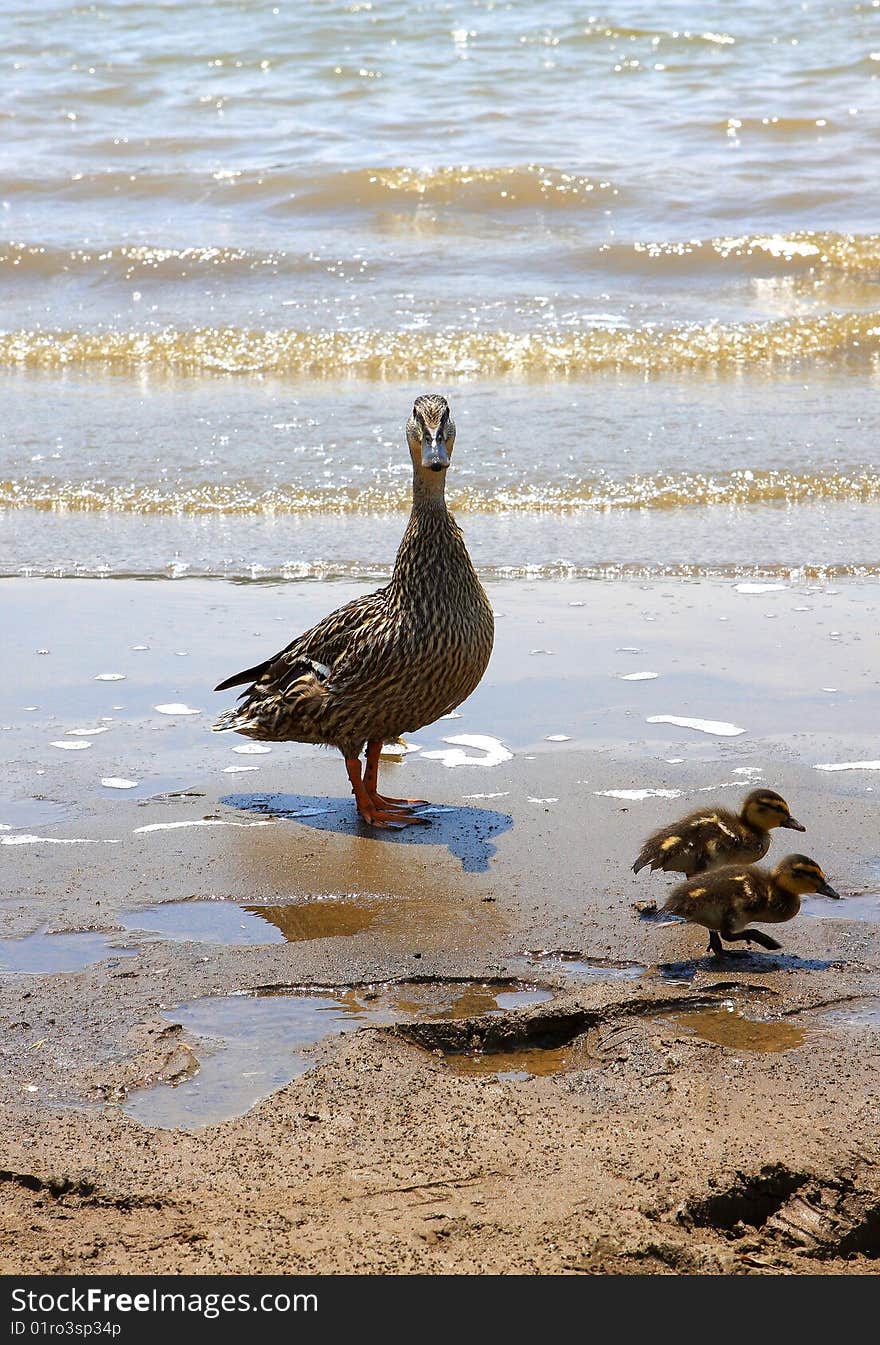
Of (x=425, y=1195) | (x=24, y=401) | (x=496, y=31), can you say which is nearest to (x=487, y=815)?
(x=425, y=1195)

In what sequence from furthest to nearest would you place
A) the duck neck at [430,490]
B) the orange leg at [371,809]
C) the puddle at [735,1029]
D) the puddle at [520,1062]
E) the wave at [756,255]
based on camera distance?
the wave at [756,255] → the duck neck at [430,490] → the orange leg at [371,809] → the puddle at [735,1029] → the puddle at [520,1062]

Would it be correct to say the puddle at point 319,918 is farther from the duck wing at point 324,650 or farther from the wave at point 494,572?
the wave at point 494,572

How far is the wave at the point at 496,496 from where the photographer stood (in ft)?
32.6

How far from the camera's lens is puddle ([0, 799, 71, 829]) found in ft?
18.9

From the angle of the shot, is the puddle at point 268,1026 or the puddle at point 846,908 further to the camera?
the puddle at point 846,908

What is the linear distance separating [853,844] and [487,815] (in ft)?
4.20

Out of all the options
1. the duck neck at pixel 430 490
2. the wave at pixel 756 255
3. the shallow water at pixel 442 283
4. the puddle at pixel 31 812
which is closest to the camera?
the puddle at pixel 31 812

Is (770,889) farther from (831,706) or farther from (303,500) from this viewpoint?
(303,500)

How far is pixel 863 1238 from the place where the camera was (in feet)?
11.2

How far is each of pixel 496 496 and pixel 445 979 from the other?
583 centimetres

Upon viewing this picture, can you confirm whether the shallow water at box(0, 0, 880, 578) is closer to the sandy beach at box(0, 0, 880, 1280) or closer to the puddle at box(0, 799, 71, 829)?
the sandy beach at box(0, 0, 880, 1280)

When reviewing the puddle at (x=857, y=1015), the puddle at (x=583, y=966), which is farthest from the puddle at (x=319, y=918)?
the puddle at (x=857, y=1015)

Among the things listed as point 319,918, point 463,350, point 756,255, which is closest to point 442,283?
point 463,350

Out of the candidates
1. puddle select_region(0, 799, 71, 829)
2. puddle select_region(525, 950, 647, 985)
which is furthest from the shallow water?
puddle select_region(525, 950, 647, 985)
